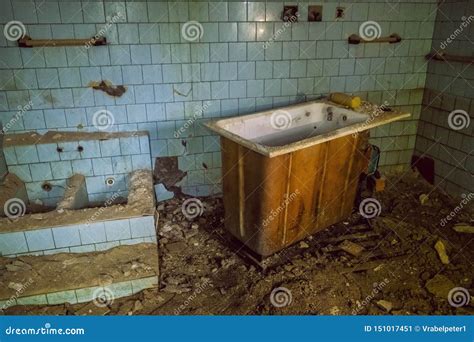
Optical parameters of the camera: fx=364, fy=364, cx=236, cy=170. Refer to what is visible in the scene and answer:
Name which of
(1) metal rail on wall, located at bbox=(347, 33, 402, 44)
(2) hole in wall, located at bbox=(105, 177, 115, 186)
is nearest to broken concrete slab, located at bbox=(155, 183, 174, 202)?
(2) hole in wall, located at bbox=(105, 177, 115, 186)

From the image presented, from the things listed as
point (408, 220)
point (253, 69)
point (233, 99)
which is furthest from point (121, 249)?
point (408, 220)

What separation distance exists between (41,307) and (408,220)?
Answer: 11.5 ft

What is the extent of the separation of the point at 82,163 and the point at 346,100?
286cm

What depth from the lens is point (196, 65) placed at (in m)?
3.83

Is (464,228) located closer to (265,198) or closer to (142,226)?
(265,198)

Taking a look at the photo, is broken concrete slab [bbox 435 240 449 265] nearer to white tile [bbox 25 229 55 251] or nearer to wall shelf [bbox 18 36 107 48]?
white tile [bbox 25 229 55 251]

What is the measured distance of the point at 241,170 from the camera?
9.83ft

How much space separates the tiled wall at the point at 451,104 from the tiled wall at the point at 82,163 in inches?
136

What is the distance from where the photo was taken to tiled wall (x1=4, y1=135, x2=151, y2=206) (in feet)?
11.9

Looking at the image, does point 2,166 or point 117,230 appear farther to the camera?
point 2,166

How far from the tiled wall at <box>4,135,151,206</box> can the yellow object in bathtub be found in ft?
6.89

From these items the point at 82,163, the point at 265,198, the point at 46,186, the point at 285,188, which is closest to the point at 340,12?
the point at 285,188

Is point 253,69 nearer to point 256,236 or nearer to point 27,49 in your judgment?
point 256,236

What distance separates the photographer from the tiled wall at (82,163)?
3641mm
